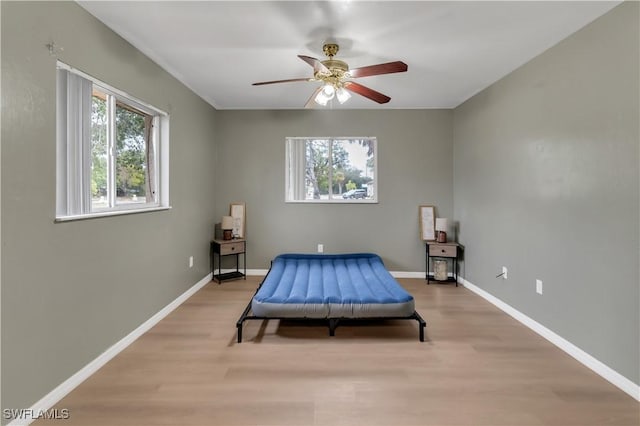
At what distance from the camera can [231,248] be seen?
432 cm

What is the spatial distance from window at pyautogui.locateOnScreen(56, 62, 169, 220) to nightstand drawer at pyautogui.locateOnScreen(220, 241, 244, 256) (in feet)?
3.83

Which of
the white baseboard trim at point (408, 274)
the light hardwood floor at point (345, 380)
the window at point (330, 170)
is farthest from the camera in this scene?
the window at point (330, 170)

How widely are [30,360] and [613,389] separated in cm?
357

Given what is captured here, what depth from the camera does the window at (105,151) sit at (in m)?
1.98

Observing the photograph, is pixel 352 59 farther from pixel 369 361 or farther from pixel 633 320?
pixel 633 320

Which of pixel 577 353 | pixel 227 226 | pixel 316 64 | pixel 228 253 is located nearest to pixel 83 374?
pixel 228 253

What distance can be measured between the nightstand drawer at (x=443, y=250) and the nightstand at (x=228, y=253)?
2.72m

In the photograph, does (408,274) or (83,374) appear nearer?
(83,374)

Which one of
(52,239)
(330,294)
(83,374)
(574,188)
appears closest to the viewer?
(52,239)

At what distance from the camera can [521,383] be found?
2.04 m

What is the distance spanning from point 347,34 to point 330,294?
2.25m

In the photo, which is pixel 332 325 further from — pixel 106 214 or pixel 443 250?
pixel 443 250

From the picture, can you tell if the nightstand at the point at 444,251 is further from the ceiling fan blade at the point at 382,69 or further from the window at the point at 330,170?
the ceiling fan blade at the point at 382,69

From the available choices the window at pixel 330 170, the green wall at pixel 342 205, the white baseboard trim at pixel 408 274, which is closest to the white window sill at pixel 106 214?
the green wall at pixel 342 205
